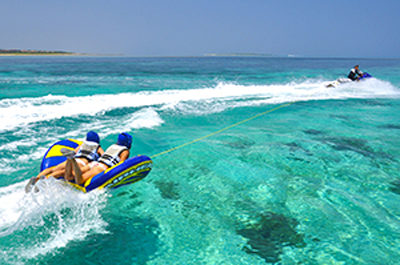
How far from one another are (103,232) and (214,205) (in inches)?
73.5

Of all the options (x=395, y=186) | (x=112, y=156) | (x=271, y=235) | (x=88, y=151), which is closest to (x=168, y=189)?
(x=112, y=156)

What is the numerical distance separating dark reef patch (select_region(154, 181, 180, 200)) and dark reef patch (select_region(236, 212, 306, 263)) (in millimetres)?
1489

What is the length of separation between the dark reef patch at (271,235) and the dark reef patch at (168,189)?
1.49m

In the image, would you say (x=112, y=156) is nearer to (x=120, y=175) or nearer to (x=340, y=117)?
(x=120, y=175)

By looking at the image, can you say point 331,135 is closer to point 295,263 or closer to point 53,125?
point 295,263

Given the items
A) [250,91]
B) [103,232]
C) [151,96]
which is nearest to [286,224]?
[103,232]

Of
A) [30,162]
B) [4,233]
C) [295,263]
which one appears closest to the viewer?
[295,263]

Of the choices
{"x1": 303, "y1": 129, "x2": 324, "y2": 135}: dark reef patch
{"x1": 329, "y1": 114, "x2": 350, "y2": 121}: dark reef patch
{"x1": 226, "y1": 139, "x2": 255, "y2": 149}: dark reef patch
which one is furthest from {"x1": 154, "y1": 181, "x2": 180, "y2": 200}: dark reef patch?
{"x1": 329, "y1": 114, "x2": 350, "y2": 121}: dark reef patch

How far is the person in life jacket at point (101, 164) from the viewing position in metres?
4.17

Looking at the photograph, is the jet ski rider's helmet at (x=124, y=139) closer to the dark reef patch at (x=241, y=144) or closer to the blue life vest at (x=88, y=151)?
the blue life vest at (x=88, y=151)

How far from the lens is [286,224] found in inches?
175

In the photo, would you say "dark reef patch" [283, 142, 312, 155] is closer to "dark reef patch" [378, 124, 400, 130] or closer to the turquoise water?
the turquoise water

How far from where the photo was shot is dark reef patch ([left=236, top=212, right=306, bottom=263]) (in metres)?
3.87

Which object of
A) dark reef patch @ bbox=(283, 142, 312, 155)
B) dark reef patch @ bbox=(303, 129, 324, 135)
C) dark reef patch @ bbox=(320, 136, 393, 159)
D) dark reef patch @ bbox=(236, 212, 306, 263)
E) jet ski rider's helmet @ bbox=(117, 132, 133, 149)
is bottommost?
dark reef patch @ bbox=(236, 212, 306, 263)
